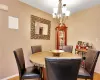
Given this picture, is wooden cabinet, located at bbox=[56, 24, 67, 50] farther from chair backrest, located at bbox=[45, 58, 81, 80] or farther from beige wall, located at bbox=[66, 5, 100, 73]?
chair backrest, located at bbox=[45, 58, 81, 80]

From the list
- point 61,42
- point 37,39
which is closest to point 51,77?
point 37,39

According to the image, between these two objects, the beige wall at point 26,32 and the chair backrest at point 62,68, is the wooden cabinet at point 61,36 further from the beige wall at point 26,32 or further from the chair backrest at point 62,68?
the chair backrest at point 62,68

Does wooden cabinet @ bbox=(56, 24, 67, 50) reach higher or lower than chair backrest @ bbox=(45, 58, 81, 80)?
higher

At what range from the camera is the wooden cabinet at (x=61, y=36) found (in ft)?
14.1

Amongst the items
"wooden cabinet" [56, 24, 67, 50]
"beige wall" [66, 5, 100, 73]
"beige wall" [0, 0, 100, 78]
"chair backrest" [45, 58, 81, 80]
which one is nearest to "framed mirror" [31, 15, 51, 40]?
"beige wall" [0, 0, 100, 78]

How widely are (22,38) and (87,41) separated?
7.97ft

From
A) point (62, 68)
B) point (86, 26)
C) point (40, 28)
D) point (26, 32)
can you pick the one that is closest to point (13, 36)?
point (26, 32)

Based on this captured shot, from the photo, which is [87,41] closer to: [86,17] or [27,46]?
[86,17]

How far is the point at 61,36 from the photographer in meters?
4.40

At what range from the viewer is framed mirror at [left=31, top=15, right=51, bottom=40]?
352cm

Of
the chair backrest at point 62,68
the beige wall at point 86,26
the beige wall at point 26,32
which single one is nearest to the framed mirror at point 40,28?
the beige wall at point 26,32

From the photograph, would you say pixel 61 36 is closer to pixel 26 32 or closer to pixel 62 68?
pixel 26 32

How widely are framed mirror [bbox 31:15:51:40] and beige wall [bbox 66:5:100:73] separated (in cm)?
102

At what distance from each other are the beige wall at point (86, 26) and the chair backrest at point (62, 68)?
2654 millimetres
